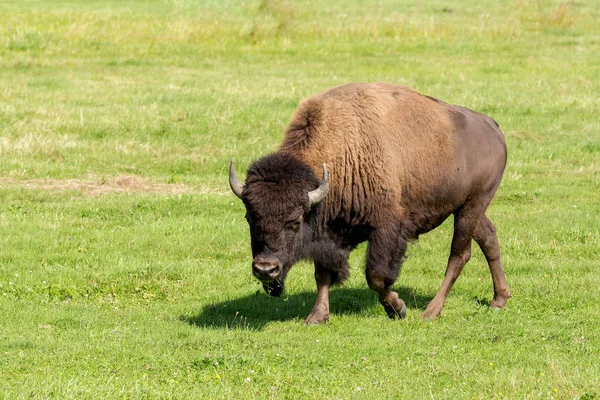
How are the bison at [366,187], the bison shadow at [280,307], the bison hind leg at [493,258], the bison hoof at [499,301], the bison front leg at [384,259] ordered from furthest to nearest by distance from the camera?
the bison hind leg at [493,258], the bison hoof at [499,301], the bison shadow at [280,307], the bison front leg at [384,259], the bison at [366,187]

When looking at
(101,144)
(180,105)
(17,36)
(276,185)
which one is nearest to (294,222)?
(276,185)

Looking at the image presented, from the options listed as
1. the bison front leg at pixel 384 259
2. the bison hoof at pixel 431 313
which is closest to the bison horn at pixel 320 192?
the bison front leg at pixel 384 259

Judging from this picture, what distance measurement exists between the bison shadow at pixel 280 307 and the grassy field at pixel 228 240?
0.11 ft

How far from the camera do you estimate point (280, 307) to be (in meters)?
9.89

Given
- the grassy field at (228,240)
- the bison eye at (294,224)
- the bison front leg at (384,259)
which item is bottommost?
the grassy field at (228,240)

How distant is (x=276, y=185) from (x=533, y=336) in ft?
9.01

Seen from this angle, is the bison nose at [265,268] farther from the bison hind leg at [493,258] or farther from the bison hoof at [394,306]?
the bison hind leg at [493,258]

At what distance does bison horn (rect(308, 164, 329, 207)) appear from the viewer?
852cm

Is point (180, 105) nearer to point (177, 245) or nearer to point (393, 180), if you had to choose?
point (177, 245)

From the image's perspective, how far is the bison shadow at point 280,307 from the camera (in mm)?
9211

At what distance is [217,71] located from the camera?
968 inches

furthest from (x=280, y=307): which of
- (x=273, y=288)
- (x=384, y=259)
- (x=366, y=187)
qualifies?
(x=366, y=187)

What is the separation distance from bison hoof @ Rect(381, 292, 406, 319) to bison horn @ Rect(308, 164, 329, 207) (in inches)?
55.4

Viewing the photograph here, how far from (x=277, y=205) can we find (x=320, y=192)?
472 mm
